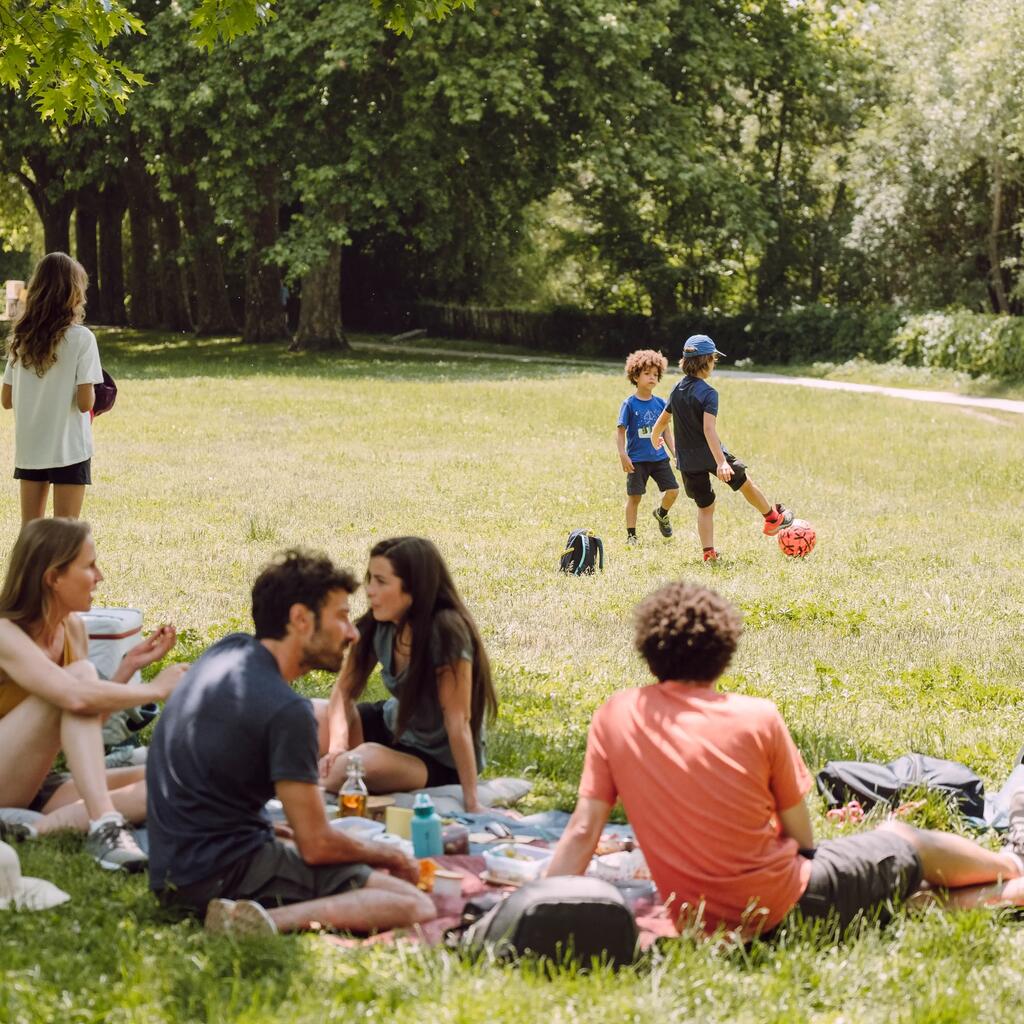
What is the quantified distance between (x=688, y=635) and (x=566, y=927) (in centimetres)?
97

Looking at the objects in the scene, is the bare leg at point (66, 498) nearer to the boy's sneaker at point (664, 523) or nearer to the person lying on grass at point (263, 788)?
the person lying on grass at point (263, 788)

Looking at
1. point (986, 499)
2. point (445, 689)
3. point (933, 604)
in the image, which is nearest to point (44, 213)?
point (986, 499)

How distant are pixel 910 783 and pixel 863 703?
191 cm

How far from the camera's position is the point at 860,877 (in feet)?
15.8

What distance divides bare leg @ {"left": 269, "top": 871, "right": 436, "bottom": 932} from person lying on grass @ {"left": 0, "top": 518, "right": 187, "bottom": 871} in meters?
1.03

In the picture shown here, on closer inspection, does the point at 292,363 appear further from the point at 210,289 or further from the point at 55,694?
the point at 55,694

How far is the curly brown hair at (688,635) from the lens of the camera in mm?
4691

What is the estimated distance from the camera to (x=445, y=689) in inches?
240

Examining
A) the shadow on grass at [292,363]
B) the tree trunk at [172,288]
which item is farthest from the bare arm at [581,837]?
the tree trunk at [172,288]

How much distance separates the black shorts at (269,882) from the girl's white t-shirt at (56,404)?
16.1ft

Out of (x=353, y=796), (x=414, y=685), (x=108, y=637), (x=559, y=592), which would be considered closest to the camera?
(x=353, y=796)

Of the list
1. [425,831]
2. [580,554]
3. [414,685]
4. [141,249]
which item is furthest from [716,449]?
[141,249]

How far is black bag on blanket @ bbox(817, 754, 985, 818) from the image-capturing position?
611cm

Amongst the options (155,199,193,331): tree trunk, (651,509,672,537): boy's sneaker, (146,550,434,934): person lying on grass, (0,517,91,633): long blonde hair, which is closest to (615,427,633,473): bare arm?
(651,509,672,537): boy's sneaker
